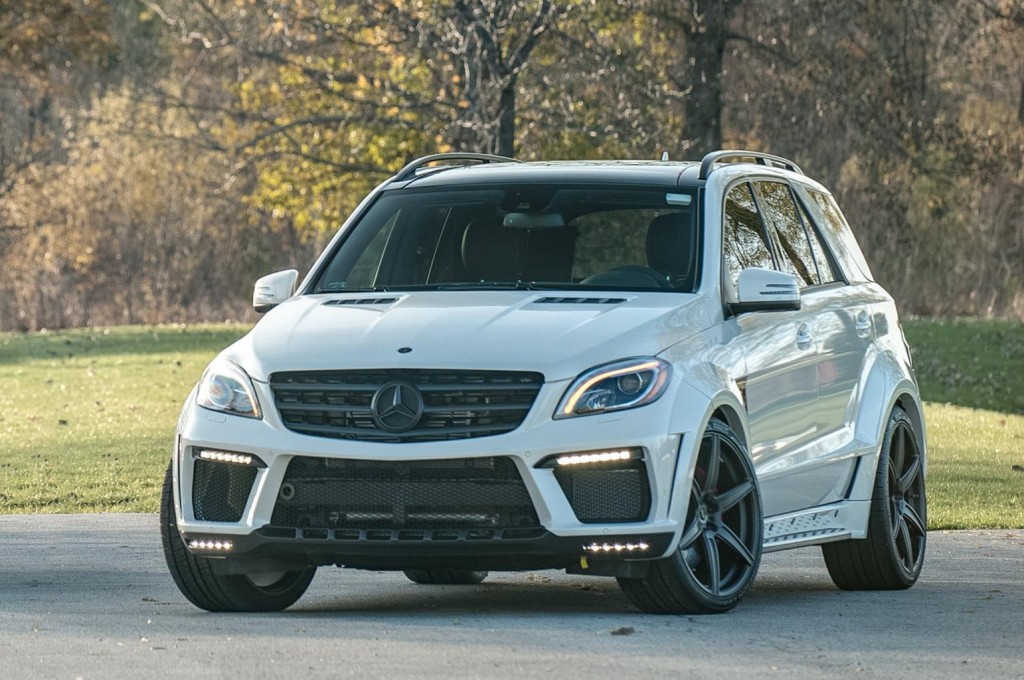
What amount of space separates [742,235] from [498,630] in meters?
2.49

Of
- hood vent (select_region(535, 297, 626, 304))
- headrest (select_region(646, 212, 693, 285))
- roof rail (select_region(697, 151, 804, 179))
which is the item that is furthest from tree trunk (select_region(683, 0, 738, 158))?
hood vent (select_region(535, 297, 626, 304))

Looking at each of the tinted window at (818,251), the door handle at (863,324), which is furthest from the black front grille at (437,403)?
the tinted window at (818,251)

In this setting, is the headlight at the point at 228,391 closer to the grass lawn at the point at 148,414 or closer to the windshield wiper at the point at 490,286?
the windshield wiper at the point at 490,286

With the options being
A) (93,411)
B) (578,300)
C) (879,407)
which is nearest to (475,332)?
(578,300)

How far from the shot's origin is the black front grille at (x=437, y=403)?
24.5 ft

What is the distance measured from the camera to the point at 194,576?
815 cm

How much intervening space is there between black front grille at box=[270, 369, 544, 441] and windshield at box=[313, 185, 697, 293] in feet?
3.87

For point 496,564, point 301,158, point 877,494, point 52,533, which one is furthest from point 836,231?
point 301,158

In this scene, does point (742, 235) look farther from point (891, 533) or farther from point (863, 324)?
point (891, 533)

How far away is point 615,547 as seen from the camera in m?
7.49

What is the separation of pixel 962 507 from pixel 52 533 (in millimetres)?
6128

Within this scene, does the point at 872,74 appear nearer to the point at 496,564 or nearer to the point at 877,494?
the point at 877,494

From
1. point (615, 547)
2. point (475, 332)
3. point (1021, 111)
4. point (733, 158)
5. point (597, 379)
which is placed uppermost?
point (733, 158)

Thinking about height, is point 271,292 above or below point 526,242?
below
